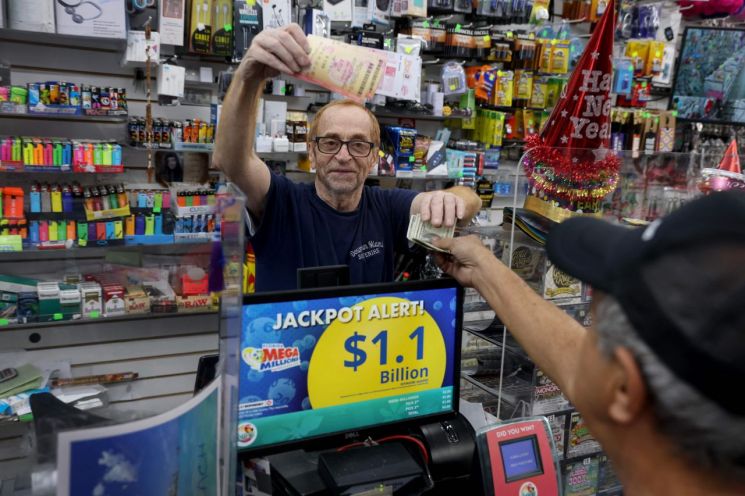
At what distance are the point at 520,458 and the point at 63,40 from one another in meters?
3.01

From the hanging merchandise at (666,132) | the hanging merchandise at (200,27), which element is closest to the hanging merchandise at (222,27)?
the hanging merchandise at (200,27)

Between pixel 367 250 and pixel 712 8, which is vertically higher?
pixel 712 8

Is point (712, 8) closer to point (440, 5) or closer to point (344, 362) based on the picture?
point (440, 5)

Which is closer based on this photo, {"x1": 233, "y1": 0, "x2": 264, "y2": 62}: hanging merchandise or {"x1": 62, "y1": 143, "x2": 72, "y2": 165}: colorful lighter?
{"x1": 62, "y1": 143, "x2": 72, "y2": 165}: colorful lighter

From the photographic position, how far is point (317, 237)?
2100 mm

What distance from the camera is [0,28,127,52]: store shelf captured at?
2.94 meters

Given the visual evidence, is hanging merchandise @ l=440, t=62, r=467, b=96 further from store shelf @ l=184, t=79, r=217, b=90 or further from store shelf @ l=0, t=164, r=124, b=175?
store shelf @ l=0, t=164, r=124, b=175

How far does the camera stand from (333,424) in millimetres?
1306

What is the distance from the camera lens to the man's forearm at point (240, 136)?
176 cm

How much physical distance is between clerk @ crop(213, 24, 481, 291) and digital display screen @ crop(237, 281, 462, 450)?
60cm

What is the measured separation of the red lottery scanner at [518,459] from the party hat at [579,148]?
0.89 metres

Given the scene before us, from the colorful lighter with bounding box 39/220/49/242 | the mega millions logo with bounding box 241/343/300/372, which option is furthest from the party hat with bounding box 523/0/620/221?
the colorful lighter with bounding box 39/220/49/242

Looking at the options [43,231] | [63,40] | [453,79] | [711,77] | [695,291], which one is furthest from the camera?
[711,77]

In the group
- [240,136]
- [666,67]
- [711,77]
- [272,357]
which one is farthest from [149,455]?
[711,77]
